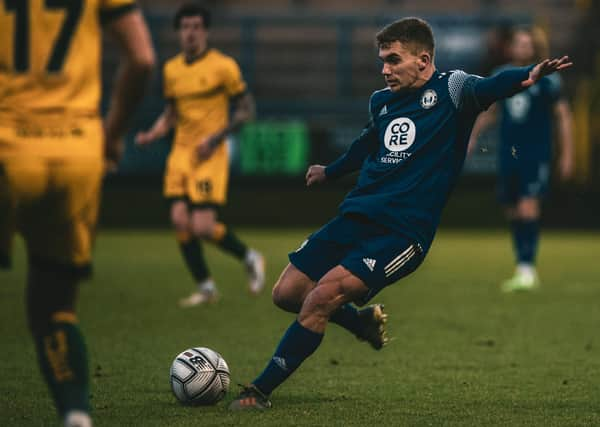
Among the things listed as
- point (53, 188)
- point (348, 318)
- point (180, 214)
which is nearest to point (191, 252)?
point (180, 214)

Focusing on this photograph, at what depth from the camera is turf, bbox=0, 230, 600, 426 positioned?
18.3 ft

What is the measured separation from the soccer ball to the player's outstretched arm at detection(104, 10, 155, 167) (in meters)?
1.78

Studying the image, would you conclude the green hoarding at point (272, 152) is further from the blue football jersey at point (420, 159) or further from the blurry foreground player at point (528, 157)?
the blue football jersey at point (420, 159)

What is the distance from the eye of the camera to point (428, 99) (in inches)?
227

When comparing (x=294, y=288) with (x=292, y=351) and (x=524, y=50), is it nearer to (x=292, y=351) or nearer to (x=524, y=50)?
(x=292, y=351)

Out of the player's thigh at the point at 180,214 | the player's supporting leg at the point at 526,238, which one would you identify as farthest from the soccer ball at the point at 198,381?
the player's supporting leg at the point at 526,238

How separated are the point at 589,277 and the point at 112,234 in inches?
334

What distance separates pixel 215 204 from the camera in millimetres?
10336

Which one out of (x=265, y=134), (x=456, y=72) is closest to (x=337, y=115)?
(x=265, y=134)

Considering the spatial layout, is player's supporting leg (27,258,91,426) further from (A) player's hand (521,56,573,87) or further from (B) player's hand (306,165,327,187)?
(A) player's hand (521,56,573,87)

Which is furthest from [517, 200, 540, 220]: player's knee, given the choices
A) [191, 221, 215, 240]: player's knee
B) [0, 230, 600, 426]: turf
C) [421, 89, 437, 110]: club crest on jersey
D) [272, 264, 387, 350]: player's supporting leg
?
[421, 89, 437, 110]: club crest on jersey

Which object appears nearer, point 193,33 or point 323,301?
point 323,301

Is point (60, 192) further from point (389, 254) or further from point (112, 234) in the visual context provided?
point (112, 234)

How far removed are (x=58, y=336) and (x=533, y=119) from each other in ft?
26.7
